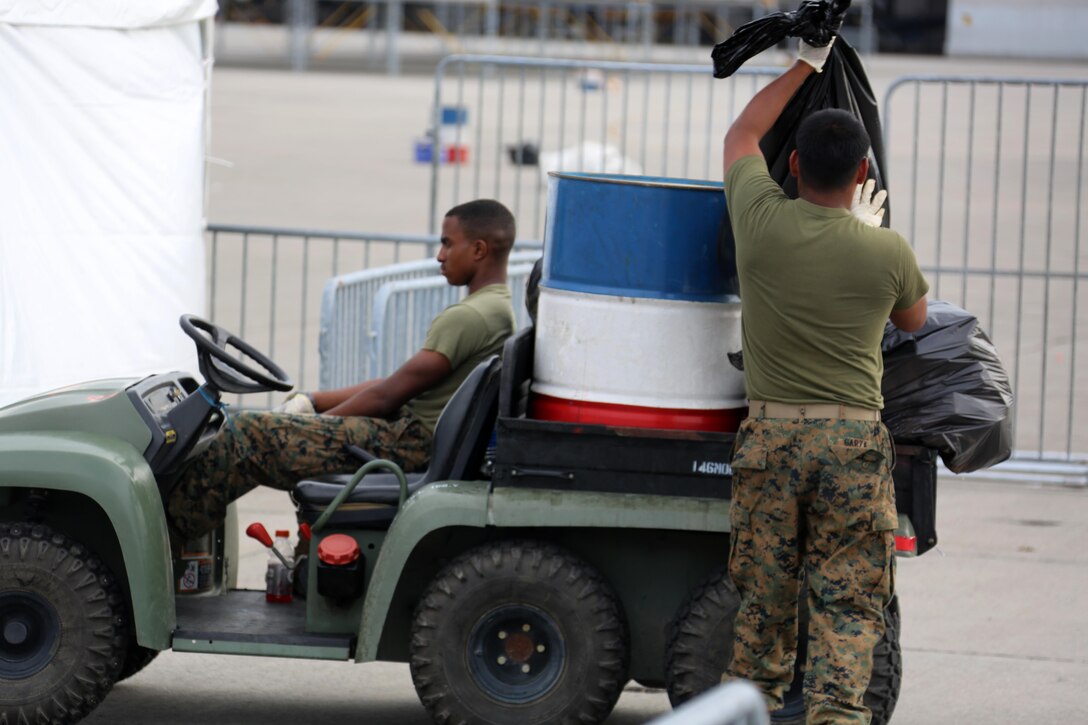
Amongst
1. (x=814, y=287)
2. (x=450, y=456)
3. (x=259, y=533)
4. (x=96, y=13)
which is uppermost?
(x=96, y=13)

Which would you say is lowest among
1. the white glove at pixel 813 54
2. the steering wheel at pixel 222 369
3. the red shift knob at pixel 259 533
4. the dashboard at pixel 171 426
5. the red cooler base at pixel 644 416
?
the red shift knob at pixel 259 533

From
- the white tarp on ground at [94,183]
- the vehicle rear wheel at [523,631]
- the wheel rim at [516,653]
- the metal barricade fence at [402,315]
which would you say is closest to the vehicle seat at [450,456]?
the vehicle rear wheel at [523,631]

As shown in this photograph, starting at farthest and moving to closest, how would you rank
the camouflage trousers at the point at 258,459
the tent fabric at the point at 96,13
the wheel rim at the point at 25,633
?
the tent fabric at the point at 96,13 → the camouflage trousers at the point at 258,459 → the wheel rim at the point at 25,633

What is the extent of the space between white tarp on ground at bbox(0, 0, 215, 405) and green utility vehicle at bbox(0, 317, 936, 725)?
313 cm

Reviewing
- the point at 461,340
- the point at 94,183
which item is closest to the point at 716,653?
the point at 461,340

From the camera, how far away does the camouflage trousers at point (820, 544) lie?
3803 millimetres

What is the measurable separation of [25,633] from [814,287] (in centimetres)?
226

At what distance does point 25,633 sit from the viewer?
13.9 ft

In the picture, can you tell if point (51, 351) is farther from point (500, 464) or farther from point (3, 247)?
point (500, 464)

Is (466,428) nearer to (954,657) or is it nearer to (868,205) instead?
(868,205)

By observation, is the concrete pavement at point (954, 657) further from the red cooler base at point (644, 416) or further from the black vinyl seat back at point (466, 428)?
the red cooler base at point (644, 416)

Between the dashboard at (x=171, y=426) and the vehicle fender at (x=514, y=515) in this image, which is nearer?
the vehicle fender at (x=514, y=515)

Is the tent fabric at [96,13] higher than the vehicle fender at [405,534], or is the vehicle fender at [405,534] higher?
the tent fabric at [96,13]

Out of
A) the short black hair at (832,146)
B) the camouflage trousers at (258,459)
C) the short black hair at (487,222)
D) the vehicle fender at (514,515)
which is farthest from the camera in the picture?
the short black hair at (487,222)
